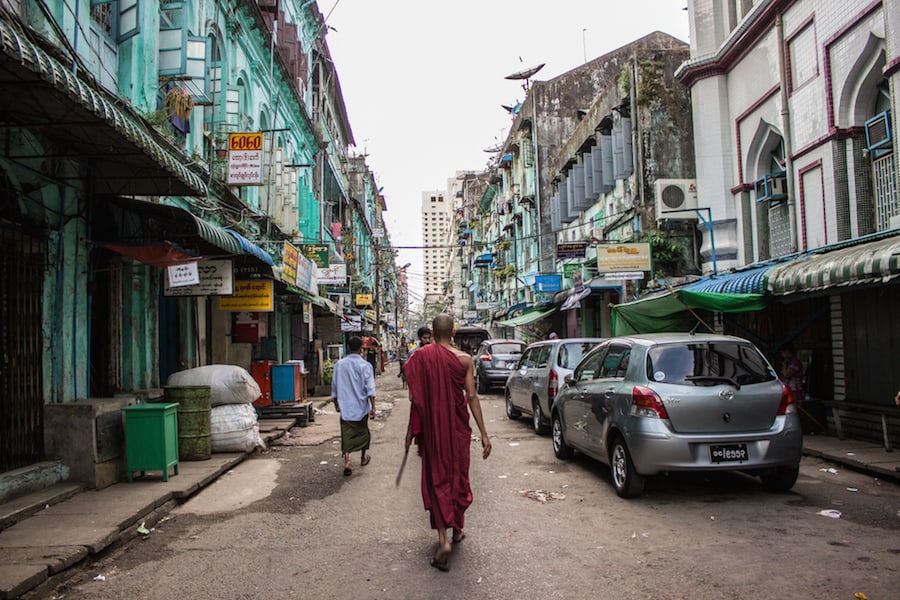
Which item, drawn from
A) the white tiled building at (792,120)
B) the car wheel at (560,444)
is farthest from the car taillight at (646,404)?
the white tiled building at (792,120)

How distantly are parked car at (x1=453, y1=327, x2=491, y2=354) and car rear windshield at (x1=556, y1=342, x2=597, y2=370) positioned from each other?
1985 centimetres

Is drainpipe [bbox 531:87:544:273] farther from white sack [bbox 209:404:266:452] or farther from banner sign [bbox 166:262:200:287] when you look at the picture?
banner sign [bbox 166:262:200:287]

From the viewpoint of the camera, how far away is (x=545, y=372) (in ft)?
40.8

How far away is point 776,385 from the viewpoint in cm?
714

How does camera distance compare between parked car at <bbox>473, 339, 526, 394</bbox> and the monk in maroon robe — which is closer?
the monk in maroon robe

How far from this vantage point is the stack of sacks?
10.3 metres

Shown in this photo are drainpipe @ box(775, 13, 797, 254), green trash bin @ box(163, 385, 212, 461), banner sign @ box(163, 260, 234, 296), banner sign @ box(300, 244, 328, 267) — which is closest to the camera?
green trash bin @ box(163, 385, 212, 461)

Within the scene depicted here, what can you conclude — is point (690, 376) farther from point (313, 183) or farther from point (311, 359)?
point (313, 183)

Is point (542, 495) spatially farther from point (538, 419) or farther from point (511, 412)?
point (511, 412)

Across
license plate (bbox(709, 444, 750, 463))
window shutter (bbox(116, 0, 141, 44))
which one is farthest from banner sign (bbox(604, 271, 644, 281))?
window shutter (bbox(116, 0, 141, 44))

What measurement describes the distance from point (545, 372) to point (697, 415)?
5599 millimetres

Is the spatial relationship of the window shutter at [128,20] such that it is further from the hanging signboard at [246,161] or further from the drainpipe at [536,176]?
the drainpipe at [536,176]

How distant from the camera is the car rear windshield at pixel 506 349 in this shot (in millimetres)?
22016

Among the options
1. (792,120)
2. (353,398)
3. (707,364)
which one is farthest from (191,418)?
(792,120)
